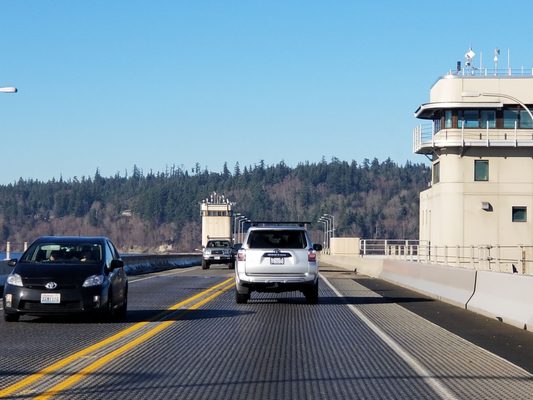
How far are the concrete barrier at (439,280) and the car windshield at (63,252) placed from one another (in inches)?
351

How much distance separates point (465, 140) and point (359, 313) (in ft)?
132

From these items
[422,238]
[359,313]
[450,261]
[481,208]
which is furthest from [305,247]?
[422,238]

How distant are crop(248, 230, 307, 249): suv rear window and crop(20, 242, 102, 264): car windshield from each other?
19.8ft

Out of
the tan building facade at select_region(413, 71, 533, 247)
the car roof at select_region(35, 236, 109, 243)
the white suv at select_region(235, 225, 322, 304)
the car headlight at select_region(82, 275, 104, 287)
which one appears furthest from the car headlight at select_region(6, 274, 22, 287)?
the tan building facade at select_region(413, 71, 533, 247)

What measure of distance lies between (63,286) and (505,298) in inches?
337

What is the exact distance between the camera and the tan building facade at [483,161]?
60.0m

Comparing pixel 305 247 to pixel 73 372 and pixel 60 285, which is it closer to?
pixel 60 285

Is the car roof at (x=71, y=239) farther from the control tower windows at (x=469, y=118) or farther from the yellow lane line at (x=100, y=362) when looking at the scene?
the control tower windows at (x=469, y=118)

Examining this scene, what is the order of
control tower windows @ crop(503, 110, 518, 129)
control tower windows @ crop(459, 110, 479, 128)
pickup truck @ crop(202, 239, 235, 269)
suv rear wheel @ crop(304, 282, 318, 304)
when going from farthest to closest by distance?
1. pickup truck @ crop(202, 239, 235, 269)
2. control tower windows @ crop(459, 110, 479, 128)
3. control tower windows @ crop(503, 110, 518, 129)
4. suv rear wheel @ crop(304, 282, 318, 304)

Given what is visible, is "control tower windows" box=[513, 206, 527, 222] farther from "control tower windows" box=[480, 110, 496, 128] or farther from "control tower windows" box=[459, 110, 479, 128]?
"control tower windows" box=[459, 110, 479, 128]

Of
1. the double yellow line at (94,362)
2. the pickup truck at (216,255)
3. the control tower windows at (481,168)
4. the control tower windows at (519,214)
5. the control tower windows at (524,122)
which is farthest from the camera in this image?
the pickup truck at (216,255)

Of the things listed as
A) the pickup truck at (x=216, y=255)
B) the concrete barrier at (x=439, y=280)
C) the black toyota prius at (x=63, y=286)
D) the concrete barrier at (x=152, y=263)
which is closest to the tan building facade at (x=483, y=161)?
the pickup truck at (x=216, y=255)

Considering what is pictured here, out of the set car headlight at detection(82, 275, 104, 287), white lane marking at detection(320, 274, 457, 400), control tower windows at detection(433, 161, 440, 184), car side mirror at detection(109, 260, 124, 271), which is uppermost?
control tower windows at detection(433, 161, 440, 184)

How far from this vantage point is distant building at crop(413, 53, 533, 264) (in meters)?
60.1
